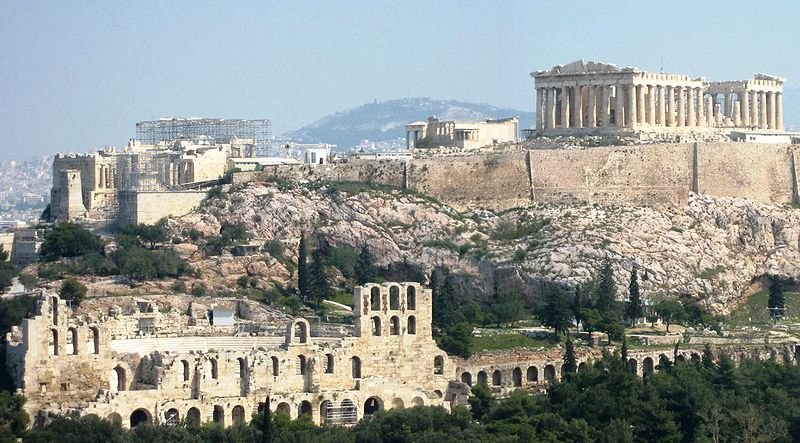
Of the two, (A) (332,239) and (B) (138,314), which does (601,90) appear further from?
(B) (138,314)

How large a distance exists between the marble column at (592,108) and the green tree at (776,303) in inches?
663

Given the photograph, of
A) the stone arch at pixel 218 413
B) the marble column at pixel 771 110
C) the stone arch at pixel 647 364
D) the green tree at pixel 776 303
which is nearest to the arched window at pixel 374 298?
the stone arch at pixel 218 413

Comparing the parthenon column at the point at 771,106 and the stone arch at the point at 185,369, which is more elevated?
the parthenon column at the point at 771,106

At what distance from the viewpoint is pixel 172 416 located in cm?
8606

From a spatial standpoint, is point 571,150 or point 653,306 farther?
point 571,150

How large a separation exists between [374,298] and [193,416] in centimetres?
894

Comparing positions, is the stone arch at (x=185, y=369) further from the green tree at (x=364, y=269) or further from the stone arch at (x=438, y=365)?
the green tree at (x=364, y=269)

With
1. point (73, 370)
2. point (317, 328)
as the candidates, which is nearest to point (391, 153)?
Result: point (317, 328)

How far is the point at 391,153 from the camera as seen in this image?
126750 mm

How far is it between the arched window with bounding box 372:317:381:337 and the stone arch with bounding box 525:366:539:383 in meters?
9.65

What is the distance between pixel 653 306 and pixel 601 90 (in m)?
20.6

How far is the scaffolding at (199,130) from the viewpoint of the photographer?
13675 cm

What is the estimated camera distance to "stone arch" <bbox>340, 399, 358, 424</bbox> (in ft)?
290

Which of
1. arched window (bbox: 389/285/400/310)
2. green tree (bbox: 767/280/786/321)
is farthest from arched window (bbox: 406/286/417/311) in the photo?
green tree (bbox: 767/280/786/321)
